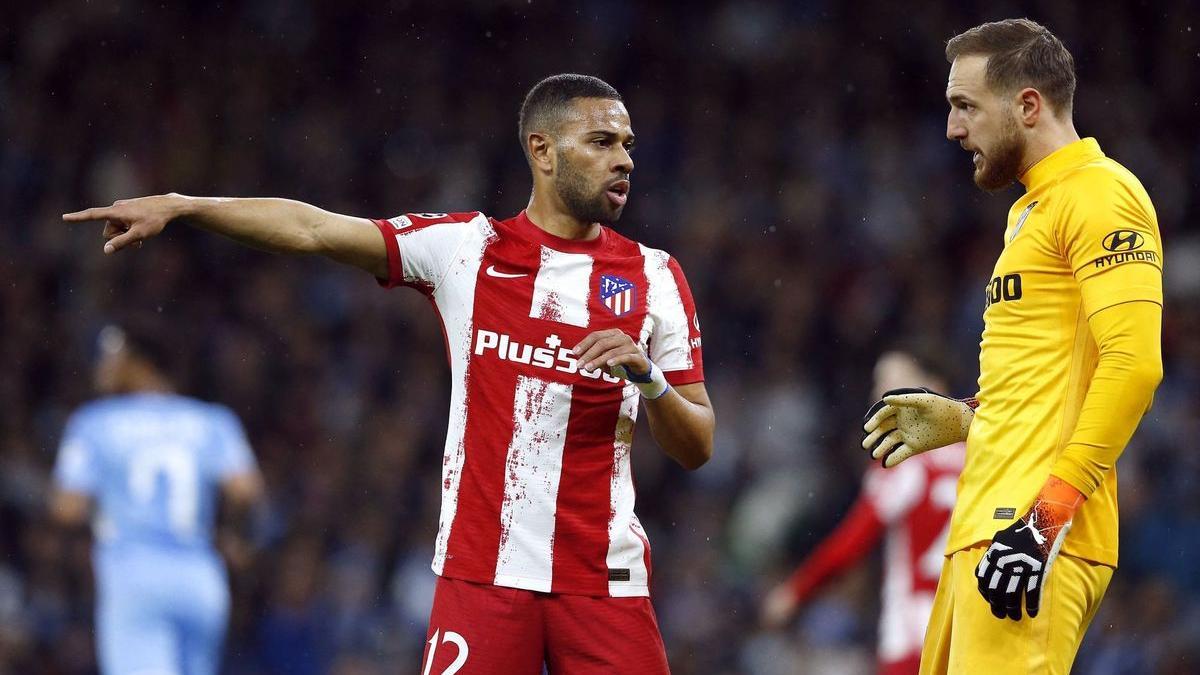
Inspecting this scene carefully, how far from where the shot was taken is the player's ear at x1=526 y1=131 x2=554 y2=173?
15.3ft

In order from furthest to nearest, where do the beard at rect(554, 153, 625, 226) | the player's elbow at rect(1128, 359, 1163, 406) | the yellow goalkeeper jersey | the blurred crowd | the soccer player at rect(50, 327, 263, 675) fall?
1. the blurred crowd
2. the soccer player at rect(50, 327, 263, 675)
3. the beard at rect(554, 153, 625, 226)
4. the yellow goalkeeper jersey
5. the player's elbow at rect(1128, 359, 1163, 406)

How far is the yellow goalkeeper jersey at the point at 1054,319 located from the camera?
3543mm

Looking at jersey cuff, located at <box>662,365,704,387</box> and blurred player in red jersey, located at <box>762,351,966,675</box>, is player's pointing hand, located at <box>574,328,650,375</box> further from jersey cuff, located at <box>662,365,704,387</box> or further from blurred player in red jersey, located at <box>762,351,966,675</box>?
blurred player in red jersey, located at <box>762,351,966,675</box>

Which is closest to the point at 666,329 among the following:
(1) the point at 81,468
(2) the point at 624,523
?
(2) the point at 624,523

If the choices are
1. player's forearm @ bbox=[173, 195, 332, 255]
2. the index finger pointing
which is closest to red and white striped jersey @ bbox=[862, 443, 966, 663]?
player's forearm @ bbox=[173, 195, 332, 255]

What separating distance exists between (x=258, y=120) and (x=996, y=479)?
11.0 m

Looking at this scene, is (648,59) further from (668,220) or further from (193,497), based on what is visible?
(193,497)

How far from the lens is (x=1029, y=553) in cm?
344

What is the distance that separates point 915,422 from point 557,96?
4.82 ft

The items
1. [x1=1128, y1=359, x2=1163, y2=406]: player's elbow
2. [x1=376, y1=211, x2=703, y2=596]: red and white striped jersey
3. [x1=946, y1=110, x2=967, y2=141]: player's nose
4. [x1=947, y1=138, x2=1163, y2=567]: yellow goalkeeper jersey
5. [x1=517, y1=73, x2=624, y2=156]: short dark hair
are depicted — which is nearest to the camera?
[x1=1128, y1=359, x2=1163, y2=406]: player's elbow

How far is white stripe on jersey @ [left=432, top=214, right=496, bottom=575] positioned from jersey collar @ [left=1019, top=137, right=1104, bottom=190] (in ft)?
5.20

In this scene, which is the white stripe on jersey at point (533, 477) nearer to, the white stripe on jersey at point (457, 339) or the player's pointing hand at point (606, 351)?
the white stripe on jersey at point (457, 339)

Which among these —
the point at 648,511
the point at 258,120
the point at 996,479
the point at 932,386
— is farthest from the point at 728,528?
the point at 996,479

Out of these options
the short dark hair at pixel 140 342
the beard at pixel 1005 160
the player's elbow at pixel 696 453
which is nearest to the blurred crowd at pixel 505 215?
the short dark hair at pixel 140 342
